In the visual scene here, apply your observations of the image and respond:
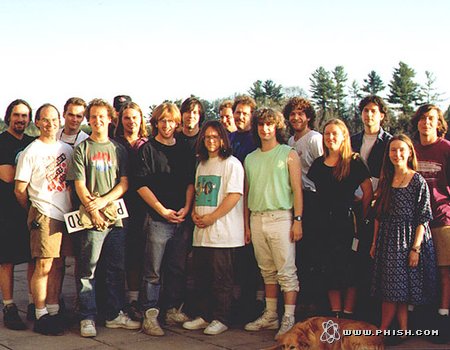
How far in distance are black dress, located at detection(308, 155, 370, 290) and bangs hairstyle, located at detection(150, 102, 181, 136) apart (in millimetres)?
1360

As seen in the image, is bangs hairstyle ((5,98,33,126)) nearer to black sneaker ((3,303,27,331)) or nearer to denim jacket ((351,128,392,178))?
black sneaker ((3,303,27,331))

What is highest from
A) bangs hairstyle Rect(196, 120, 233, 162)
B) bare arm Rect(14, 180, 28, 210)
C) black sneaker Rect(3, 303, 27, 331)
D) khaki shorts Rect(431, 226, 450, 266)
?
bangs hairstyle Rect(196, 120, 233, 162)

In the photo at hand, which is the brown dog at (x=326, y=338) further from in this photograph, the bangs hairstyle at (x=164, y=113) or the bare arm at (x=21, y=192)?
the bare arm at (x=21, y=192)

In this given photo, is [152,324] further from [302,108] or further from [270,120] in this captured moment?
[302,108]

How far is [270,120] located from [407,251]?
161cm

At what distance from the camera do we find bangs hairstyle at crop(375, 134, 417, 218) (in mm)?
5363

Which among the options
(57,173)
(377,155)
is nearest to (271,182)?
(377,155)

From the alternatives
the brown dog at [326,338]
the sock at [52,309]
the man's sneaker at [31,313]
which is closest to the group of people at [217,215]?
the sock at [52,309]

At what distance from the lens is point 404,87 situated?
281 feet

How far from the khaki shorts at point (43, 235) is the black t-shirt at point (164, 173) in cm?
83

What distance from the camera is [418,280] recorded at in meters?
5.24

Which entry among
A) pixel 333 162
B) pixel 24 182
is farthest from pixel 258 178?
pixel 24 182

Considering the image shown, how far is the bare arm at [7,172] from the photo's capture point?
5781mm

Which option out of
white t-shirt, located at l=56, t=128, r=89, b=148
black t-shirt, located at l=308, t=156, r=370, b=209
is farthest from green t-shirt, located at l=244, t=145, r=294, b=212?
white t-shirt, located at l=56, t=128, r=89, b=148
